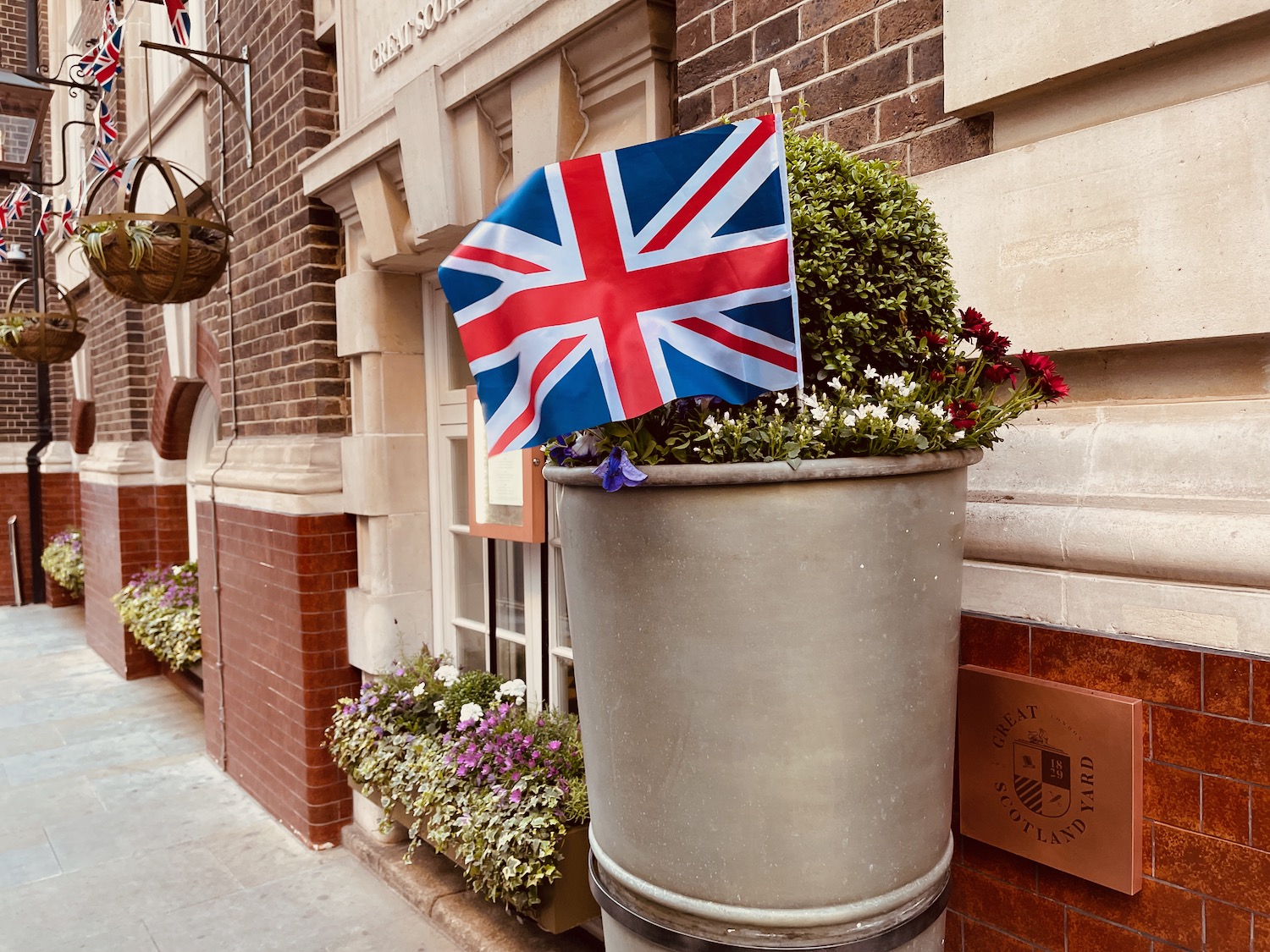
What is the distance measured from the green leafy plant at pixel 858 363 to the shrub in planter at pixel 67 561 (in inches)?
463

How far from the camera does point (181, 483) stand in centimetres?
829

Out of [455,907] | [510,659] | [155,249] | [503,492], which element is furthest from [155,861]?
[155,249]

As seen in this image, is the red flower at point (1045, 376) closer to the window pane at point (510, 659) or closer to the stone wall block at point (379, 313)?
the window pane at point (510, 659)

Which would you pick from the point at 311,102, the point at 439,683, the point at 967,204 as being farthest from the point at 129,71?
the point at 967,204

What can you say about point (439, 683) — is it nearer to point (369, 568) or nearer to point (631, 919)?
point (369, 568)

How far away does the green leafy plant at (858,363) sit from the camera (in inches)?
57.9

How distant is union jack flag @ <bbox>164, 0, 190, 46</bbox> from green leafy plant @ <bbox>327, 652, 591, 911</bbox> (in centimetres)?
351

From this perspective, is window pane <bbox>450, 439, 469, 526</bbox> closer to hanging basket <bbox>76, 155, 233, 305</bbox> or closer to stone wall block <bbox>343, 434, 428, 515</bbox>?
stone wall block <bbox>343, 434, 428, 515</bbox>

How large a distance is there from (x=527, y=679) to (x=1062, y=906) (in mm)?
2523

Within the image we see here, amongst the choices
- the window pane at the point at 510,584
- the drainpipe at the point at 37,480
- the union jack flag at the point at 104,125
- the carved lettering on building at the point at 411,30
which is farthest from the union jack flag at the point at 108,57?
the drainpipe at the point at 37,480

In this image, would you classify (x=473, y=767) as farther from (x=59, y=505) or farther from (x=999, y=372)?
(x=59, y=505)

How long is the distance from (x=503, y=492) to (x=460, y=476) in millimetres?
700

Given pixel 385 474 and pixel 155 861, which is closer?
pixel 385 474

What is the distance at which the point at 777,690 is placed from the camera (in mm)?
1426
